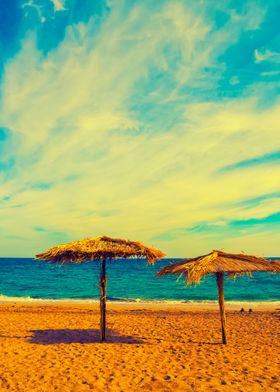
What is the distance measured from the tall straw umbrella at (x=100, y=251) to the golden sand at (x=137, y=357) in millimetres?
2092

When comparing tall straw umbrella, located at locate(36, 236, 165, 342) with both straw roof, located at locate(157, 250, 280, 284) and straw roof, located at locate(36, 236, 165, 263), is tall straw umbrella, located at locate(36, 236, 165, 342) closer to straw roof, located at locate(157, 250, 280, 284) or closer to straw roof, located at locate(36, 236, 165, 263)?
straw roof, located at locate(36, 236, 165, 263)

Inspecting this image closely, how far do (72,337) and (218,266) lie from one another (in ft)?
17.4

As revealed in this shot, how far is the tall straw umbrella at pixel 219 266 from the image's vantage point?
979cm

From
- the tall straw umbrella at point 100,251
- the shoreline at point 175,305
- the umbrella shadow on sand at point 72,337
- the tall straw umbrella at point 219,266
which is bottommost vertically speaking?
the shoreline at point 175,305

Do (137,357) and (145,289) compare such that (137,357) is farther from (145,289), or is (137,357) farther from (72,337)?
(145,289)

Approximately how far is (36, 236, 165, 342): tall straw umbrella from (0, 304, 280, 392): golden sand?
2092 millimetres

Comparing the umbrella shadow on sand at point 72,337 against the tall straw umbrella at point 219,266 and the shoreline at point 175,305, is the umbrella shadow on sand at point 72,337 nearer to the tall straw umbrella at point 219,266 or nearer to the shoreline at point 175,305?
the tall straw umbrella at point 219,266

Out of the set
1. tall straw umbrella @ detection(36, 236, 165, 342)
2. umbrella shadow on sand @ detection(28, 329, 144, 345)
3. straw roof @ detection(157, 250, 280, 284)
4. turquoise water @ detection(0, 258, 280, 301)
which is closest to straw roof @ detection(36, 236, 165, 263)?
tall straw umbrella @ detection(36, 236, 165, 342)

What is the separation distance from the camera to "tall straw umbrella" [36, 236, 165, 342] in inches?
388

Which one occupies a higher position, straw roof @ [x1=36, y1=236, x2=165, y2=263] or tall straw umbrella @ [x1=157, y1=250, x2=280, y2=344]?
straw roof @ [x1=36, y1=236, x2=165, y2=263]

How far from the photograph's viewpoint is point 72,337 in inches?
456

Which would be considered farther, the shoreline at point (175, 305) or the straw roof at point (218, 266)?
the shoreline at point (175, 305)

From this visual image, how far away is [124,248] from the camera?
32.8 feet

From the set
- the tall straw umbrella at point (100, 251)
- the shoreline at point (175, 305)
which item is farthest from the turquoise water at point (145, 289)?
the tall straw umbrella at point (100, 251)
